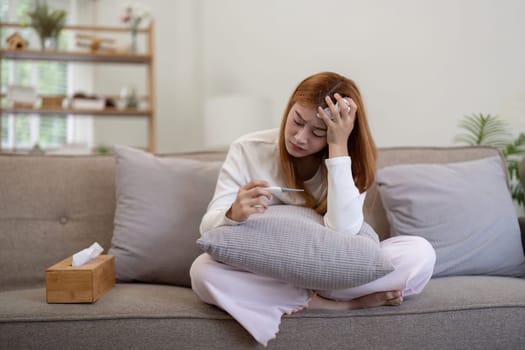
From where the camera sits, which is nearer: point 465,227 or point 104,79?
point 465,227

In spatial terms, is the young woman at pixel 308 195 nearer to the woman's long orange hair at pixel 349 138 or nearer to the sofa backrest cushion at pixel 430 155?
the woman's long orange hair at pixel 349 138

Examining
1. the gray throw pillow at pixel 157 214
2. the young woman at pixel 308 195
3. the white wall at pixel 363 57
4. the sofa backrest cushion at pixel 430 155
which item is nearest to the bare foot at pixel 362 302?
the young woman at pixel 308 195

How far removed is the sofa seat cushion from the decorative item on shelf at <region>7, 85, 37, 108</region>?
3094 millimetres

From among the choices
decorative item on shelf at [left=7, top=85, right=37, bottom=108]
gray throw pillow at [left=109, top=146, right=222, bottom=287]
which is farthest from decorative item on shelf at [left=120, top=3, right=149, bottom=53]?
gray throw pillow at [left=109, top=146, right=222, bottom=287]

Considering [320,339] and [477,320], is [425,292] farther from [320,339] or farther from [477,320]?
[320,339]

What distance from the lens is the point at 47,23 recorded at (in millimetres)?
4023

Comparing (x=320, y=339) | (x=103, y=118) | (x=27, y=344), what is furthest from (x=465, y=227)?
(x=103, y=118)

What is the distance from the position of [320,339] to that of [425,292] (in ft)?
1.17

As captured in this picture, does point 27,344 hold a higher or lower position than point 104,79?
lower

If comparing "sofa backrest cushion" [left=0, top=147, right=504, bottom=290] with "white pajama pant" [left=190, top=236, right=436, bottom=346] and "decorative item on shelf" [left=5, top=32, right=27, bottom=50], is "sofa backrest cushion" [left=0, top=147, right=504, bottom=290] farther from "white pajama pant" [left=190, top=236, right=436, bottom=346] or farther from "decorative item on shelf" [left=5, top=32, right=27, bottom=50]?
"decorative item on shelf" [left=5, top=32, right=27, bottom=50]

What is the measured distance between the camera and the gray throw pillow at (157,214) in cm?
170

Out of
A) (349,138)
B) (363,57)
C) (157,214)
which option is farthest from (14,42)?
(349,138)

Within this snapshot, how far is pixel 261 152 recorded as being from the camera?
1.67 m

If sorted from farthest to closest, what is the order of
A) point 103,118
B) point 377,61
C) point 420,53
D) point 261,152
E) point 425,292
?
point 103,118 → point 377,61 → point 420,53 → point 261,152 → point 425,292
